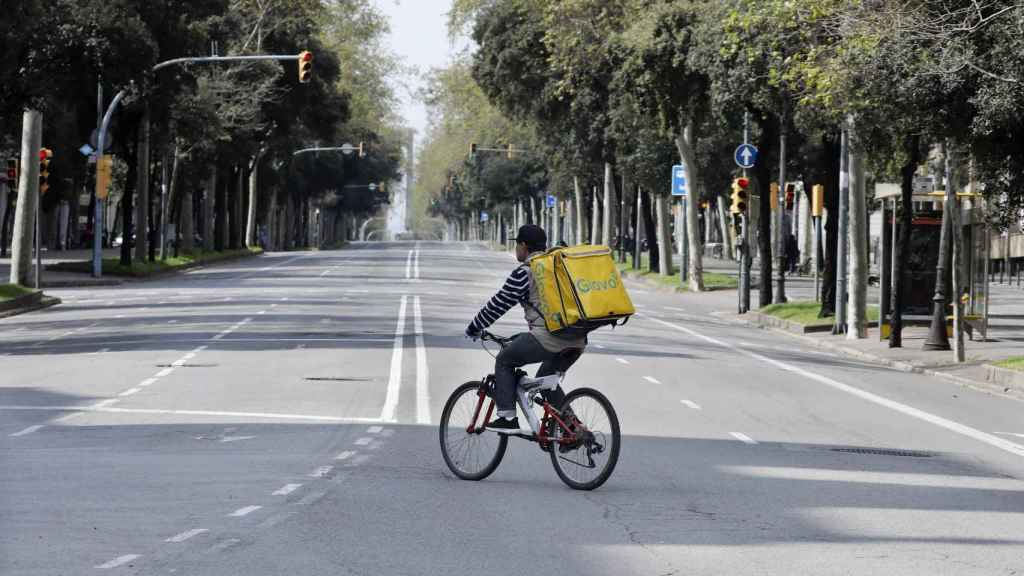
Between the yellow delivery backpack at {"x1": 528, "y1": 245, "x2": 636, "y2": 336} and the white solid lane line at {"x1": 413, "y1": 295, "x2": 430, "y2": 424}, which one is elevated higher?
the yellow delivery backpack at {"x1": 528, "y1": 245, "x2": 636, "y2": 336}

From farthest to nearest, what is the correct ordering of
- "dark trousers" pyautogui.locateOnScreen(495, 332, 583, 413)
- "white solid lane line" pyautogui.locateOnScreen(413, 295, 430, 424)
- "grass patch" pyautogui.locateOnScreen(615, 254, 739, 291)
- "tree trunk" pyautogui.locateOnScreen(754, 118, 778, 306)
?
1. "grass patch" pyautogui.locateOnScreen(615, 254, 739, 291)
2. "tree trunk" pyautogui.locateOnScreen(754, 118, 778, 306)
3. "white solid lane line" pyautogui.locateOnScreen(413, 295, 430, 424)
4. "dark trousers" pyautogui.locateOnScreen(495, 332, 583, 413)

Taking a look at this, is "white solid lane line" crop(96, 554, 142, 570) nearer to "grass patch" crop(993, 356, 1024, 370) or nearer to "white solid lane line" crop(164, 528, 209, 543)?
"white solid lane line" crop(164, 528, 209, 543)

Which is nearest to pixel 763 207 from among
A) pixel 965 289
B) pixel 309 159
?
pixel 965 289

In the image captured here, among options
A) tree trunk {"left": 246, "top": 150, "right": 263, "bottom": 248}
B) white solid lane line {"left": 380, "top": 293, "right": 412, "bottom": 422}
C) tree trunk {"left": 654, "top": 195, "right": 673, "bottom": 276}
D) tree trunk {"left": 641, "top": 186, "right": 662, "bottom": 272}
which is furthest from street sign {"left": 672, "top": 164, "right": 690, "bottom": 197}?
tree trunk {"left": 246, "top": 150, "right": 263, "bottom": 248}

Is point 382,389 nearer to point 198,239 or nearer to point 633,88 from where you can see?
point 633,88

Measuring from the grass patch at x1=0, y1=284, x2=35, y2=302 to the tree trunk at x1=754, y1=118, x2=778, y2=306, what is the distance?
17600 mm

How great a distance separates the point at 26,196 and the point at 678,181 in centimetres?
2144

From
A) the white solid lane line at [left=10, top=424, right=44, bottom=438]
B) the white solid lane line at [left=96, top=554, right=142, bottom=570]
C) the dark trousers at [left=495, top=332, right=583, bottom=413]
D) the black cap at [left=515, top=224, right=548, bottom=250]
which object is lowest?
the white solid lane line at [left=10, top=424, right=44, bottom=438]

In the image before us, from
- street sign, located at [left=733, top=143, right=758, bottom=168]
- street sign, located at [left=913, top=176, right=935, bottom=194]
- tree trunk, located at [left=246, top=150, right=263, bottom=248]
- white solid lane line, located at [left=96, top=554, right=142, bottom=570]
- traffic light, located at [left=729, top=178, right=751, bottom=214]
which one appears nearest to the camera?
white solid lane line, located at [left=96, top=554, right=142, bottom=570]

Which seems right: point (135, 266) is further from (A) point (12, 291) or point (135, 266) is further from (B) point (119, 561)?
(B) point (119, 561)

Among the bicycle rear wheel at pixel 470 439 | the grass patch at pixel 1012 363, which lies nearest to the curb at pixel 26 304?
the grass patch at pixel 1012 363

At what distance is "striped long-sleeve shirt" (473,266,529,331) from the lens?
11484 millimetres

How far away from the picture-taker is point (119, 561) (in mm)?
8602

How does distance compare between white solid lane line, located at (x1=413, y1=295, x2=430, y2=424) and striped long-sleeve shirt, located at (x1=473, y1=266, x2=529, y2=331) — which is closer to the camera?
striped long-sleeve shirt, located at (x1=473, y1=266, x2=529, y2=331)
